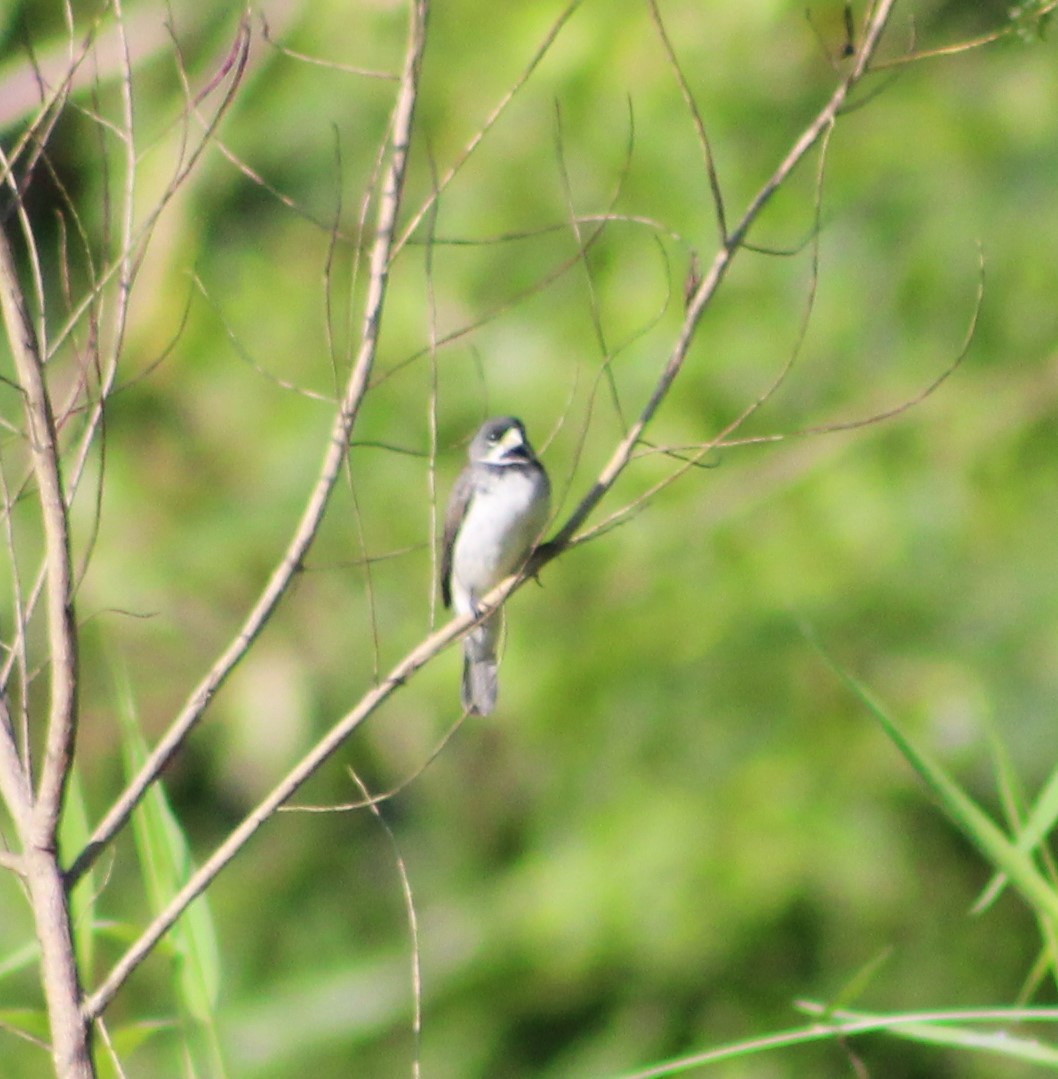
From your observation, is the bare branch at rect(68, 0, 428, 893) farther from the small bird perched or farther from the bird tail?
the bird tail

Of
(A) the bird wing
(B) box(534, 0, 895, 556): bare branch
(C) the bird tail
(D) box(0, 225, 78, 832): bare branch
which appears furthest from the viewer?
(A) the bird wing

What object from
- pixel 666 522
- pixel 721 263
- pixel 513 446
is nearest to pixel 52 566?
pixel 721 263

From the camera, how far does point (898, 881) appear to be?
493 cm

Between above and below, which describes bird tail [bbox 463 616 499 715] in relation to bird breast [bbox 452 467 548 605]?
below

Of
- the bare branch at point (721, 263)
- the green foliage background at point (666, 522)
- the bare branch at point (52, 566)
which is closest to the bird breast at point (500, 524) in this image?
the green foliage background at point (666, 522)

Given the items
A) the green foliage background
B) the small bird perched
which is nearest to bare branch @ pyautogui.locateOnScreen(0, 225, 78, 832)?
the green foliage background

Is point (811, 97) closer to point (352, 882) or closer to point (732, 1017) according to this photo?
point (732, 1017)

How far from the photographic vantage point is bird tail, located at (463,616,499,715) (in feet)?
16.0

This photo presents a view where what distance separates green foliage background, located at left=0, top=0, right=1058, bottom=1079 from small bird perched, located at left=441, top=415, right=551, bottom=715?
0.10 meters

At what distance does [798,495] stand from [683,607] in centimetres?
45

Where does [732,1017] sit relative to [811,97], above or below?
below

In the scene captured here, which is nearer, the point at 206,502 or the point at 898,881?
the point at 898,881

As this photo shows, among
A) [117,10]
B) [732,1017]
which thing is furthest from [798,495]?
[117,10]

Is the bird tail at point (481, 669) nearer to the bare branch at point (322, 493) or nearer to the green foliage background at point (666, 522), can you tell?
the green foliage background at point (666, 522)
